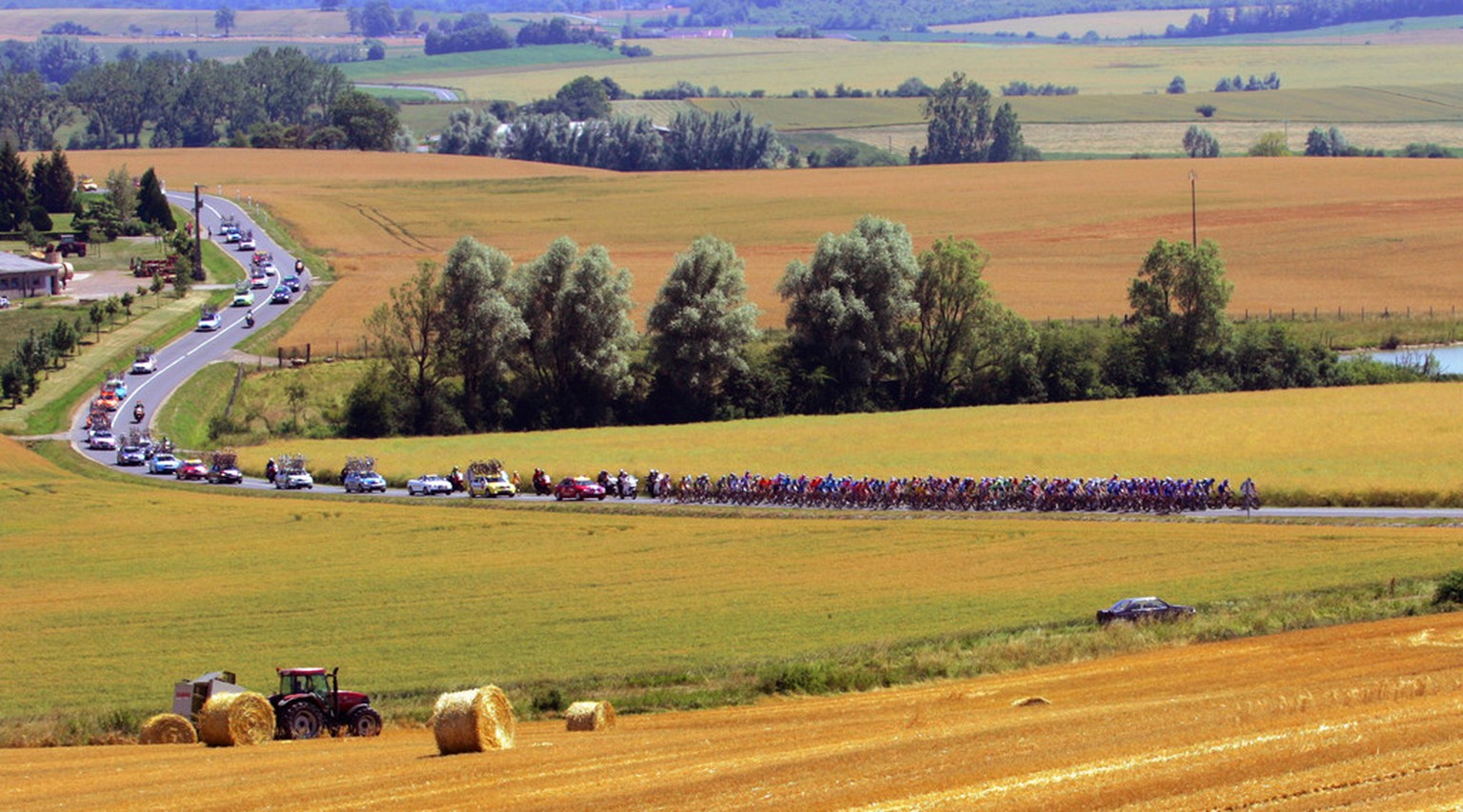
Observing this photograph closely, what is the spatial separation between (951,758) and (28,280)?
4332 inches

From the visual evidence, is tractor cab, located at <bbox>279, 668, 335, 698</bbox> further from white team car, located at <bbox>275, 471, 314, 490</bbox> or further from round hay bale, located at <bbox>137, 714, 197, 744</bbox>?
white team car, located at <bbox>275, 471, 314, 490</bbox>

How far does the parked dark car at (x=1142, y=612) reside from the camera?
35094 millimetres

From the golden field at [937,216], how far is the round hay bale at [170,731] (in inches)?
2872

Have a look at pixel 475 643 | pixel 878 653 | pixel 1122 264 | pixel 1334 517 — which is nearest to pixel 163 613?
pixel 475 643

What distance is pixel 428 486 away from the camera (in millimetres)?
66062

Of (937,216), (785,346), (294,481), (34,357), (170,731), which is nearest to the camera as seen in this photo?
(170,731)

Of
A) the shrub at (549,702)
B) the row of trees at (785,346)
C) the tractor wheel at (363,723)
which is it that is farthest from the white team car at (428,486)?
the tractor wheel at (363,723)

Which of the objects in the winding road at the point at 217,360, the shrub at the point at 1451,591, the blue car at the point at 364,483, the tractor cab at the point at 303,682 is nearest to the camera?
the tractor cab at the point at 303,682

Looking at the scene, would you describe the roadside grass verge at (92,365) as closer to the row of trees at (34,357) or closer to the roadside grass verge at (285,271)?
the row of trees at (34,357)

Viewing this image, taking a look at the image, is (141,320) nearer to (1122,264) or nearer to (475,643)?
(1122,264)

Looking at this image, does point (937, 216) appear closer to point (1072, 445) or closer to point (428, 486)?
point (1072, 445)

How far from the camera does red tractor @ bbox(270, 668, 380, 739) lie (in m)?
28.2

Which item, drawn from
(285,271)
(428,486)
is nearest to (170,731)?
(428,486)

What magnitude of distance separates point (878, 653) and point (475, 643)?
29.1 feet
